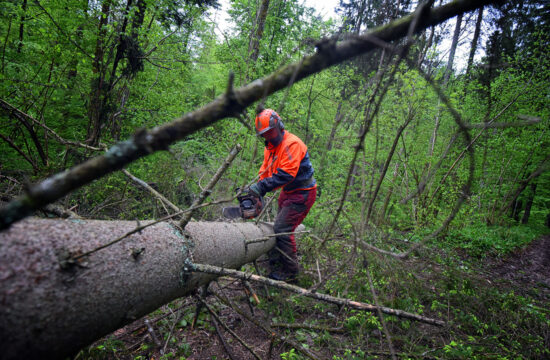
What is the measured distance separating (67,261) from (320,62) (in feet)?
4.21

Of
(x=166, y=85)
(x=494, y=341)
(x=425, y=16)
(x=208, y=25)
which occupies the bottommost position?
(x=494, y=341)

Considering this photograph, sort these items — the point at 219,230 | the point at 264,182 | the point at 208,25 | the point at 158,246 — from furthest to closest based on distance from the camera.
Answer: the point at 208,25 → the point at 264,182 → the point at 219,230 → the point at 158,246

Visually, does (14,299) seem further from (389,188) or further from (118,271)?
(389,188)

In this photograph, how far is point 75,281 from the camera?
3.36 ft

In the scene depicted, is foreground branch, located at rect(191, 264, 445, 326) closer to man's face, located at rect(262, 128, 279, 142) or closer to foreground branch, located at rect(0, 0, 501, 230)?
foreground branch, located at rect(0, 0, 501, 230)

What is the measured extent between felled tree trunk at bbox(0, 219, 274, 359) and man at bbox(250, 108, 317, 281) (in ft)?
5.69

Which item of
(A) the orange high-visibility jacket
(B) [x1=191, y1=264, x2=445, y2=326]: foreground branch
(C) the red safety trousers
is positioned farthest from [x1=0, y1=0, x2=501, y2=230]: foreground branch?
(C) the red safety trousers

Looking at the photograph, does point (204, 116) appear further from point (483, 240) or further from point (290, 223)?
point (483, 240)

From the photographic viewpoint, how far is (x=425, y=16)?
2.97 ft

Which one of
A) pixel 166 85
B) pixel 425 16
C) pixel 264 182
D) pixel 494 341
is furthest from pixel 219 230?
pixel 166 85

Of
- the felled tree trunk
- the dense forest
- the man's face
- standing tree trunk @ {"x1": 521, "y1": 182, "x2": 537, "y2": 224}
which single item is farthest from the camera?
standing tree trunk @ {"x1": 521, "y1": 182, "x2": 537, "y2": 224}

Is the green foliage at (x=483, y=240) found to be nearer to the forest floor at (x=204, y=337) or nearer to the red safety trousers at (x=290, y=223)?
the forest floor at (x=204, y=337)

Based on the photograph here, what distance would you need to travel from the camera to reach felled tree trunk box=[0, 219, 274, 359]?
85 centimetres

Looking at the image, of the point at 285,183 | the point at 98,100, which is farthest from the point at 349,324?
the point at 98,100
